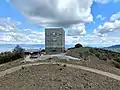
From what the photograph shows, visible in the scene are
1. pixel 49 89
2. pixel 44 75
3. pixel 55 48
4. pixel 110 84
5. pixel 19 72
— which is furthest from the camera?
pixel 55 48

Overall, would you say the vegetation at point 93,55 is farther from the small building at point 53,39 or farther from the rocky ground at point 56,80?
the rocky ground at point 56,80

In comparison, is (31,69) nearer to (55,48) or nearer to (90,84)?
(90,84)

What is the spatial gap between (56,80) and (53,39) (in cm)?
4060

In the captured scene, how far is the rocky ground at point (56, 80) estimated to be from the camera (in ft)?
54.6

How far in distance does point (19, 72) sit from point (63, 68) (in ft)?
12.2

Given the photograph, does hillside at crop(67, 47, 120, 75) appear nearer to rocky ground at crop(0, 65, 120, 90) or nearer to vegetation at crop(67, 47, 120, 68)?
vegetation at crop(67, 47, 120, 68)

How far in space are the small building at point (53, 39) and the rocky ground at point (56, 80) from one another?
121ft

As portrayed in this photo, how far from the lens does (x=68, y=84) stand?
16.8 m

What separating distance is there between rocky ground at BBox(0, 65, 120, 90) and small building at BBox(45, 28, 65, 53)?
36.8 m

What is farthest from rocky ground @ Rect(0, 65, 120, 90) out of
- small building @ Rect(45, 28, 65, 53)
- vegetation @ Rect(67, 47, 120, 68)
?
small building @ Rect(45, 28, 65, 53)

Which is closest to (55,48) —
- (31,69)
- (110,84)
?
(31,69)

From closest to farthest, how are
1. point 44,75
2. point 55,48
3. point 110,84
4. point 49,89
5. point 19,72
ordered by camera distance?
point 49,89 < point 110,84 < point 44,75 < point 19,72 < point 55,48

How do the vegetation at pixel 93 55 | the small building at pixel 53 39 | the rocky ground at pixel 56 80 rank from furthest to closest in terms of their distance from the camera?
the small building at pixel 53 39, the vegetation at pixel 93 55, the rocky ground at pixel 56 80

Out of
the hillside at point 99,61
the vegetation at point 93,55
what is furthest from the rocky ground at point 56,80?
the vegetation at point 93,55
